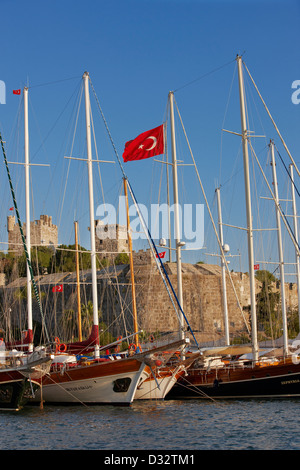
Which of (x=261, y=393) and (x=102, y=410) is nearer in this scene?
(x=102, y=410)

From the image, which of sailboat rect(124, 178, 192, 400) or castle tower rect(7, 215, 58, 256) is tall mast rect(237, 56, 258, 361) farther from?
castle tower rect(7, 215, 58, 256)

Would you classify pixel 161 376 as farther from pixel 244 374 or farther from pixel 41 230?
pixel 41 230

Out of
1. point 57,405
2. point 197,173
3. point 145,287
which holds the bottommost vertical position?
point 57,405

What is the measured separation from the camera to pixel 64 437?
1769 cm

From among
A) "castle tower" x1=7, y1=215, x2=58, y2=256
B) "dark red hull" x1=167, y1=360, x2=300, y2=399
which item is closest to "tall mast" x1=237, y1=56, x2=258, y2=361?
"dark red hull" x1=167, y1=360, x2=300, y2=399

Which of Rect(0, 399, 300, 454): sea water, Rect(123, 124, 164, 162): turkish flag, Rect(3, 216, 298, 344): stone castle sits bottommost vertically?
Rect(0, 399, 300, 454): sea water

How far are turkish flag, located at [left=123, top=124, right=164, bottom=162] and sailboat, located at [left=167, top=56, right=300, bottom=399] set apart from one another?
3.53m

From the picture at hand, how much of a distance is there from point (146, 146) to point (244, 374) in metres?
10.2

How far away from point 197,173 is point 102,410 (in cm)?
1192

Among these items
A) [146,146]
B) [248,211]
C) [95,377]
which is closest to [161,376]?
[95,377]

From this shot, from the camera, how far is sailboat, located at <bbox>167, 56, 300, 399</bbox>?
23750 millimetres

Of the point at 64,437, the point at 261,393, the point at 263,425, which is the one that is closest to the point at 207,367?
the point at 261,393

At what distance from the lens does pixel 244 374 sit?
24.2m
